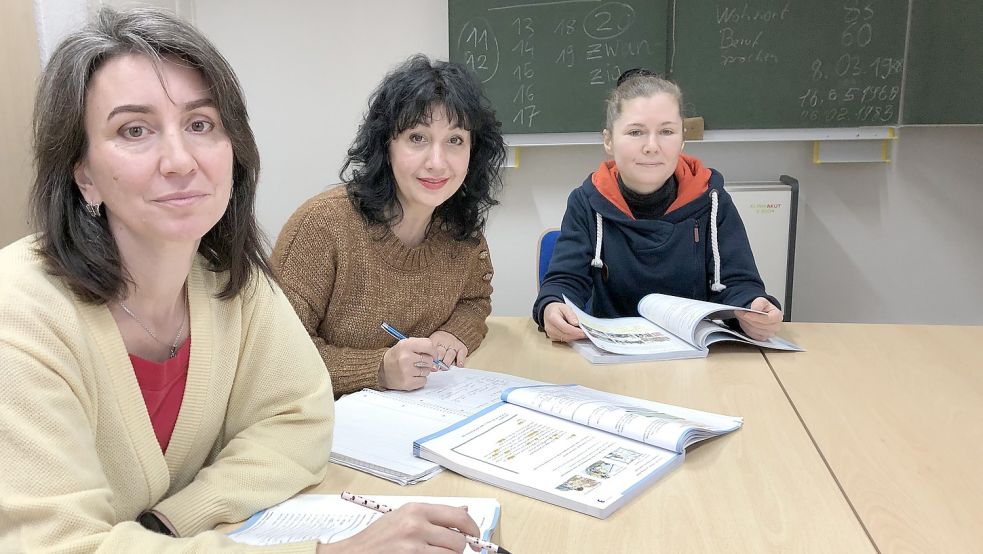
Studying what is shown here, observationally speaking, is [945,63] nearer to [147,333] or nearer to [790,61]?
[790,61]

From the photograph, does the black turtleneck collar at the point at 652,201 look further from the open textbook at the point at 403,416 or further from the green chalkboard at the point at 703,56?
the green chalkboard at the point at 703,56

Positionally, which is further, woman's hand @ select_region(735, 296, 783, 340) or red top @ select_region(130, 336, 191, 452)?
woman's hand @ select_region(735, 296, 783, 340)

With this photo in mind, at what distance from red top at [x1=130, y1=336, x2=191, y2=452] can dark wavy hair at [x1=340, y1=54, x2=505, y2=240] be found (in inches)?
28.6

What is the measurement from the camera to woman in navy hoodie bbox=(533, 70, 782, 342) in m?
2.07

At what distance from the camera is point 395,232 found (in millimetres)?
1751

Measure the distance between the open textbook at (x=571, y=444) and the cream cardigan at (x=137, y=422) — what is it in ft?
0.73

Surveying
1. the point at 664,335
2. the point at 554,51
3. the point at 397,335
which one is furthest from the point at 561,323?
the point at 554,51

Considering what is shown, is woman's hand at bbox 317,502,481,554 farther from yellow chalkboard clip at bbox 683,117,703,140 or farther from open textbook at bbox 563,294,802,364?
yellow chalkboard clip at bbox 683,117,703,140

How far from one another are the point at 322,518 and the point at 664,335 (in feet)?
3.48

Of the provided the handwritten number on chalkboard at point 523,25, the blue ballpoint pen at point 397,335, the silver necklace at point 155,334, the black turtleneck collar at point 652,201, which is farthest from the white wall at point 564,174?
the silver necklace at point 155,334

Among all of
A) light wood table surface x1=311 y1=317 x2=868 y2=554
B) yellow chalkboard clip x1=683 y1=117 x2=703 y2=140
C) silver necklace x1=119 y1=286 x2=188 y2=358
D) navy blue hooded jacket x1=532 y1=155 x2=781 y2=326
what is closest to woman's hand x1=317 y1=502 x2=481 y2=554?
light wood table surface x1=311 y1=317 x2=868 y2=554

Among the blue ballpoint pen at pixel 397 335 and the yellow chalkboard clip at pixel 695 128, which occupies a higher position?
the yellow chalkboard clip at pixel 695 128

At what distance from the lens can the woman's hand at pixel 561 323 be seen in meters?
1.78

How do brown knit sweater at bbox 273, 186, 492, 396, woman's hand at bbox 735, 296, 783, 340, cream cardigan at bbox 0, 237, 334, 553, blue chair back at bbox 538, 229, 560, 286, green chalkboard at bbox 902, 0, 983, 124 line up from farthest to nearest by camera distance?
green chalkboard at bbox 902, 0, 983, 124 → blue chair back at bbox 538, 229, 560, 286 → woman's hand at bbox 735, 296, 783, 340 → brown knit sweater at bbox 273, 186, 492, 396 → cream cardigan at bbox 0, 237, 334, 553
